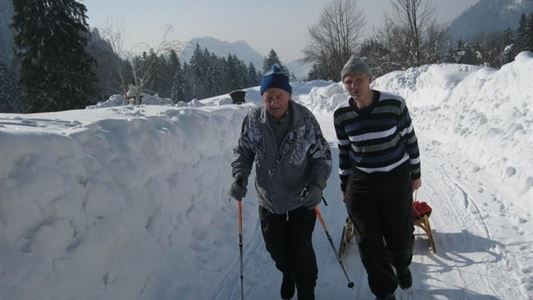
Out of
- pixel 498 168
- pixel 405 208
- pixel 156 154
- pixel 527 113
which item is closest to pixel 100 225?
pixel 156 154

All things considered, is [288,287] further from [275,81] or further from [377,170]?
[275,81]

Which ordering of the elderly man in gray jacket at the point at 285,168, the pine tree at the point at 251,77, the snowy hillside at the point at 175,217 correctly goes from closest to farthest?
the snowy hillside at the point at 175,217 < the elderly man in gray jacket at the point at 285,168 < the pine tree at the point at 251,77

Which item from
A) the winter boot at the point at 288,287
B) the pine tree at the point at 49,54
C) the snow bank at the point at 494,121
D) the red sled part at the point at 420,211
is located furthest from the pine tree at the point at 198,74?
the winter boot at the point at 288,287

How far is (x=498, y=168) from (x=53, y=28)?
2423cm

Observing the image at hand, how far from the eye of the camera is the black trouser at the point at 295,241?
3709 millimetres

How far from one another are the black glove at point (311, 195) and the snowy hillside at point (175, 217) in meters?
1.40

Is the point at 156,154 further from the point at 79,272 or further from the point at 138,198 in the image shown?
the point at 79,272

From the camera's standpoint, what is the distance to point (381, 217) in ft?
12.4

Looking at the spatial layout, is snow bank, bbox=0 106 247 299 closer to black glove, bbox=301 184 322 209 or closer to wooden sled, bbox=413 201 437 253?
black glove, bbox=301 184 322 209

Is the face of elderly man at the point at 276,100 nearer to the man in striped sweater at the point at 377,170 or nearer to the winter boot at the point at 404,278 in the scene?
the man in striped sweater at the point at 377,170

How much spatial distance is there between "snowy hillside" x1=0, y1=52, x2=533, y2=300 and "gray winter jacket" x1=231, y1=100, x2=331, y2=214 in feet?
4.64

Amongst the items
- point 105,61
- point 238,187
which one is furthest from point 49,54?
point 238,187

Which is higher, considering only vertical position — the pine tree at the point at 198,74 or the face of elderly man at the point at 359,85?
the pine tree at the point at 198,74

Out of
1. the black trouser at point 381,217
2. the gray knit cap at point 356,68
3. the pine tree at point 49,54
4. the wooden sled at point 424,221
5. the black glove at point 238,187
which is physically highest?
the pine tree at point 49,54
